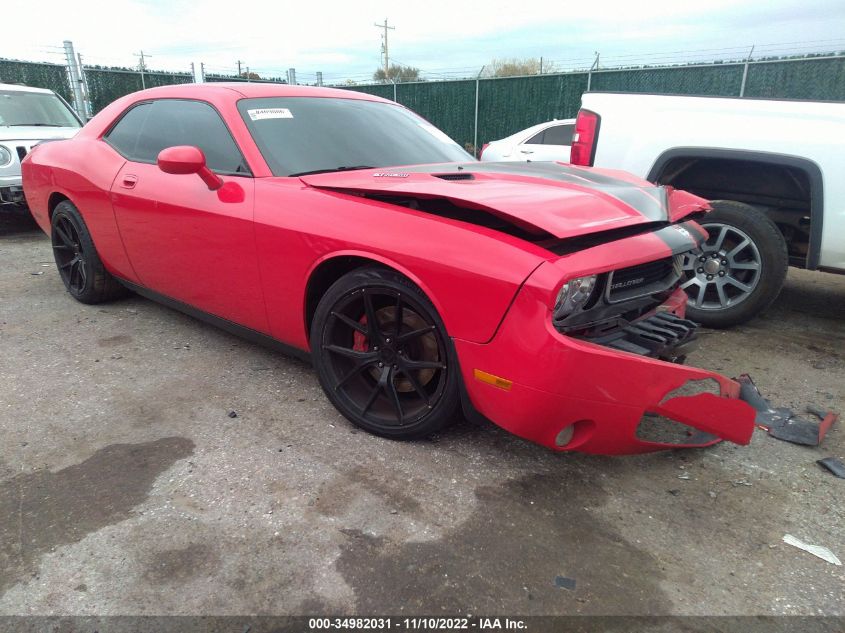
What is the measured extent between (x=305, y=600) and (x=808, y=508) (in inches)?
76.0

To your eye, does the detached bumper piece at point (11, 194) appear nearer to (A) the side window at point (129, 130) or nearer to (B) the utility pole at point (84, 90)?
(A) the side window at point (129, 130)

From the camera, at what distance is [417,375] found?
2.57m

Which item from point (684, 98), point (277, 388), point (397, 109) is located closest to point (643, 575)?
point (277, 388)

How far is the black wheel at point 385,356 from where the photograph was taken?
2402mm

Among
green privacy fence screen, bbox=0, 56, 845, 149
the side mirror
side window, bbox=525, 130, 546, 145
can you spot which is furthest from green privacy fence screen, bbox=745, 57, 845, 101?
the side mirror

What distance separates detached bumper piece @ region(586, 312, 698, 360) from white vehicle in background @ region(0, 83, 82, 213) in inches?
290

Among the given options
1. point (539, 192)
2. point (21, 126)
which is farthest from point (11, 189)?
point (539, 192)

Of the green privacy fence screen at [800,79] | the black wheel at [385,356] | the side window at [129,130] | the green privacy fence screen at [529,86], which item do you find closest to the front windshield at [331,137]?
the black wheel at [385,356]

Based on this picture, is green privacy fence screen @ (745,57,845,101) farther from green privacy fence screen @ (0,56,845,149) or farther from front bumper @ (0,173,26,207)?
front bumper @ (0,173,26,207)

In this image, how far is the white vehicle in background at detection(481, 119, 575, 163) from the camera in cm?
802

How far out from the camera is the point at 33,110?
8.05 meters

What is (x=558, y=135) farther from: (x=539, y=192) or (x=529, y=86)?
(x=529, y=86)

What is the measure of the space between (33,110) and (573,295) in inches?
347

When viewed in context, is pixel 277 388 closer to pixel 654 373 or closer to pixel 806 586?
pixel 654 373
